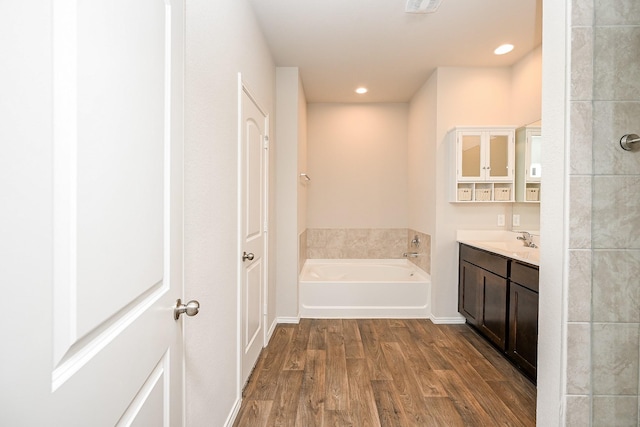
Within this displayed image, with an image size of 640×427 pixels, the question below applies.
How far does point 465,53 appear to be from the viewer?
3355 mm

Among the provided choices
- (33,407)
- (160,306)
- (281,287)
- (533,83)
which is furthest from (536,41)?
(33,407)

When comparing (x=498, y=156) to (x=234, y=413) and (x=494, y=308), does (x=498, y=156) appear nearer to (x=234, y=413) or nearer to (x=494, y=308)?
(x=494, y=308)

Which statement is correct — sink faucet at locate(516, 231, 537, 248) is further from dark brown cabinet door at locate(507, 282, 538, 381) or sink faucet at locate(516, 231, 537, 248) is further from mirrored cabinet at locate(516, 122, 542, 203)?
dark brown cabinet door at locate(507, 282, 538, 381)

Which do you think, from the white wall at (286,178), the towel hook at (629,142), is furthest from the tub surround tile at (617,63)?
the white wall at (286,178)

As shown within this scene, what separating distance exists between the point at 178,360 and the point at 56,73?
0.82m

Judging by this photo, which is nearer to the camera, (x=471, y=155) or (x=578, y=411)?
(x=578, y=411)

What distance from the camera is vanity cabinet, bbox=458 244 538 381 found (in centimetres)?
243

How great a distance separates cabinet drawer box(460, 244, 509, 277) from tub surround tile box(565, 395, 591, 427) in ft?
4.88

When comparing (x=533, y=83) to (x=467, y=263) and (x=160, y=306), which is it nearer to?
(x=467, y=263)

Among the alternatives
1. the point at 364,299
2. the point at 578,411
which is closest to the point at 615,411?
the point at 578,411

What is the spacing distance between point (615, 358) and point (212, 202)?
68.5 inches

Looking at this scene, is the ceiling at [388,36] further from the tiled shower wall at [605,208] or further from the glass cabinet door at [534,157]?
the tiled shower wall at [605,208]

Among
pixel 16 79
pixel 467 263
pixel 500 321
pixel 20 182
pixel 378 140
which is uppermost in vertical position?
pixel 378 140

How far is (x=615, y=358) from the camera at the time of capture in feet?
4.44
